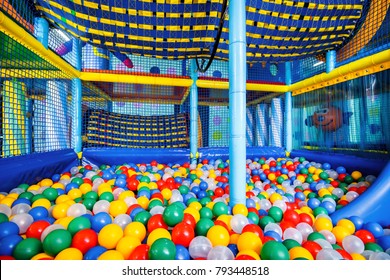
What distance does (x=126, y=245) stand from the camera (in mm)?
1407

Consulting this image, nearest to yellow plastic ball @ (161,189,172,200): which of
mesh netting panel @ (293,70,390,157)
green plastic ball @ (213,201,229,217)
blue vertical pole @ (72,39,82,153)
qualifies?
green plastic ball @ (213,201,229,217)

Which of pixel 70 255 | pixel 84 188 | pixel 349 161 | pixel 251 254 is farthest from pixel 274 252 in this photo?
pixel 349 161

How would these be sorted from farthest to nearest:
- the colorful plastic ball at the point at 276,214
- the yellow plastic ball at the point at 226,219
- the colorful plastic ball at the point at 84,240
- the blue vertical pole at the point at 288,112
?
the blue vertical pole at the point at 288,112
the colorful plastic ball at the point at 276,214
the yellow plastic ball at the point at 226,219
the colorful plastic ball at the point at 84,240

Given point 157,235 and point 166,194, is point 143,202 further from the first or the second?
point 157,235

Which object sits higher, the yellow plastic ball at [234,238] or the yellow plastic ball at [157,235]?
A: the yellow plastic ball at [157,235]

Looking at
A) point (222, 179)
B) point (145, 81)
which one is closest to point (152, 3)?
point (145, 81)

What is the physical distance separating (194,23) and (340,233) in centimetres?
258

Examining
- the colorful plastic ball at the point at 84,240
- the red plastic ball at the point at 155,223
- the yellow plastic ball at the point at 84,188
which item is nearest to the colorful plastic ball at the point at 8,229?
the colorful plastic ball at the point at 84,240

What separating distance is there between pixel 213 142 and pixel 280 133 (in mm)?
1611

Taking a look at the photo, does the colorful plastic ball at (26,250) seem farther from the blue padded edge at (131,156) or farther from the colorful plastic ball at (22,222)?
the blue padded edge at (131,156)

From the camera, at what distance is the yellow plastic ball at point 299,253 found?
1275 mm

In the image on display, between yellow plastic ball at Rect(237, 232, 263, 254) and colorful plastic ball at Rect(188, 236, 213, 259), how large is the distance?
0.18m

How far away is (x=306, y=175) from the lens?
11.5ft
